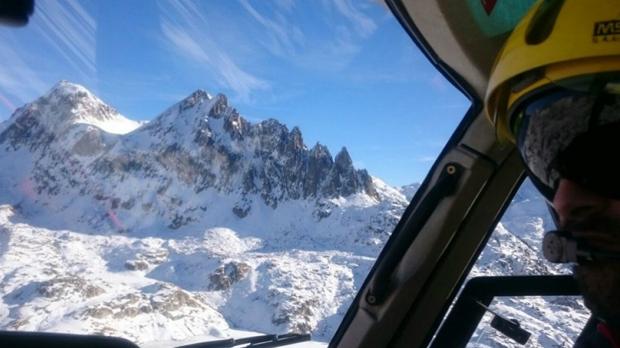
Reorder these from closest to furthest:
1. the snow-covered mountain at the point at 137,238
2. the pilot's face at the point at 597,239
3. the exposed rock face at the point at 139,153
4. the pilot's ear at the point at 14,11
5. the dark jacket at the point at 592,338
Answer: the pilot's ear at the point at 14,11 → the pilot's face at the point at 597,239 → the dark jacket at the point at 592,338 → the snow-covered mountain at the point at 137,238 → the exposed rock face at the point at 139,153

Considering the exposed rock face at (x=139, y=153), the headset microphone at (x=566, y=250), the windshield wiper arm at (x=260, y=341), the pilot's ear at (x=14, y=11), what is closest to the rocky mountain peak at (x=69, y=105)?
the exposed rock face at (x=139, y=153)

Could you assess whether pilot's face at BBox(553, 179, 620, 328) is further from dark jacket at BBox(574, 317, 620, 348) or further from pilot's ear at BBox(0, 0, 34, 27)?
pilot's ear at BBox(0, 0, 34, 27)

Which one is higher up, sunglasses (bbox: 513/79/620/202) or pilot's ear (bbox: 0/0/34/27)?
sunglasses (bbox: 513/79/620/202)

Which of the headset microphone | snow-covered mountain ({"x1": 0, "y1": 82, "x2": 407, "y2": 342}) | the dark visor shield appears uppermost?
the dark visor shield

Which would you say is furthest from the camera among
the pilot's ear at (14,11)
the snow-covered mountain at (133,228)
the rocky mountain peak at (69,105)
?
the rocky mountain peak at (69,105)

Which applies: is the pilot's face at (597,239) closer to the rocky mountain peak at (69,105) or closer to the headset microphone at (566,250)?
the headset microphone at (566,250)

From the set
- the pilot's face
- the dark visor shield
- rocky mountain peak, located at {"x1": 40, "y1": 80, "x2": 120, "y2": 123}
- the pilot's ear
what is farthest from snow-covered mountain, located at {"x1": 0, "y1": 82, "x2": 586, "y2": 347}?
the pilot's ear
